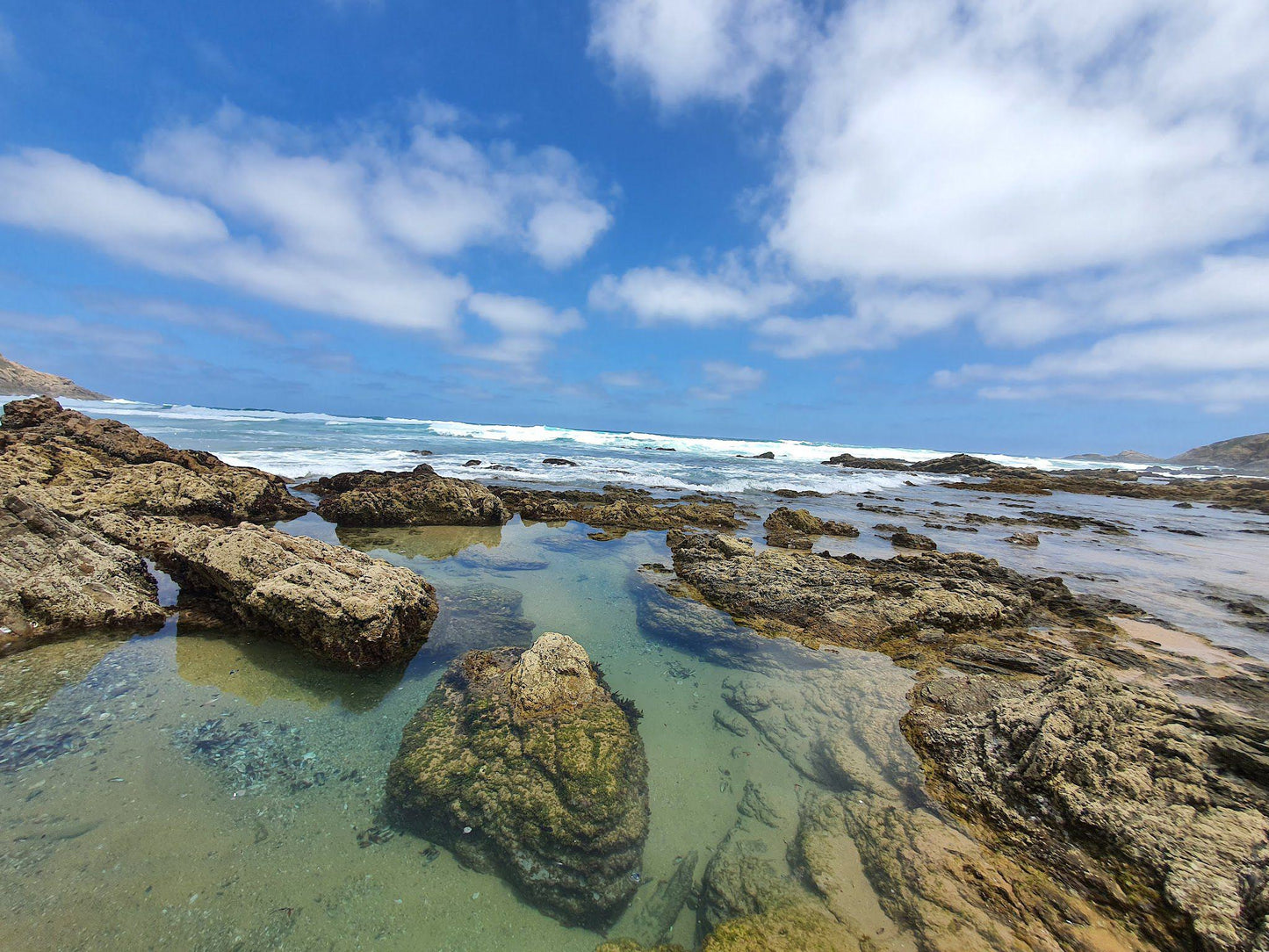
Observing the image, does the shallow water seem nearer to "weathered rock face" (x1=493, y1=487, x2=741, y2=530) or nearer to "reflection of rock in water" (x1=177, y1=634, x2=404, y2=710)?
"reflection of rock in water" (x1=177, y1=634, x2=404, y2=710)

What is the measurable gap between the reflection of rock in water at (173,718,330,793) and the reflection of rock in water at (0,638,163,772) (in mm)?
598

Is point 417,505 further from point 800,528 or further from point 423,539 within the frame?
point 800,528

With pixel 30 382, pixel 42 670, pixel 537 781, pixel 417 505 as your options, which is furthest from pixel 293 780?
pixel 30 382

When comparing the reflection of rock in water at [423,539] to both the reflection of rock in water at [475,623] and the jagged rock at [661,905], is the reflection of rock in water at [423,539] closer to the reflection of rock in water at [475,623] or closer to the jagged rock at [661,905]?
the reflection of rock in water at [475,623]

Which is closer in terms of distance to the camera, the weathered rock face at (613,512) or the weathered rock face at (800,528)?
the weathered rock face at (800,528)

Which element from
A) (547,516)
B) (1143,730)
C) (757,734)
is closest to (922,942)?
(757,734)

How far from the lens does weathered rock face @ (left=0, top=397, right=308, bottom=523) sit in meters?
9.02

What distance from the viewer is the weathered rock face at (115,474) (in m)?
9.02

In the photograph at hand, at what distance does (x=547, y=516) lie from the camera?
44.9ft

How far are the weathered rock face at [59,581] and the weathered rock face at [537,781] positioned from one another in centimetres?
419

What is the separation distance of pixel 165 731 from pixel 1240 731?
897 centimetres

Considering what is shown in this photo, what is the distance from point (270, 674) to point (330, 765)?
1807 millimetres

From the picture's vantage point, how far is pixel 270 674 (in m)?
4.99

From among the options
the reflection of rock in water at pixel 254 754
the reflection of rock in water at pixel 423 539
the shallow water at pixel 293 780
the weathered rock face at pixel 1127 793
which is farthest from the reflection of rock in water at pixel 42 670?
the weathered rock face at pixel 1127 793
